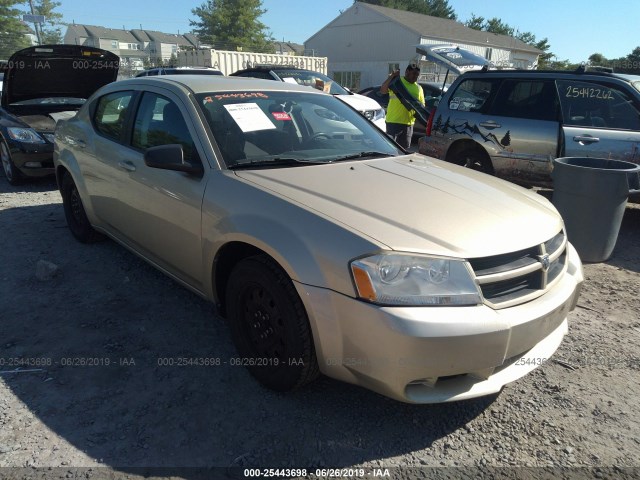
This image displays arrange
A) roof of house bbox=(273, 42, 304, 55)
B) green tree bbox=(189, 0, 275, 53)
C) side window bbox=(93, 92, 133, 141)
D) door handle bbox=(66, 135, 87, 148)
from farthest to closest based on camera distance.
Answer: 1. roof of house bbox=(273, 42, 304, 55)
2. green tree bbox=(189, 0, 275, 53)
3. door handle bbox=(66, 135, 87, 148)
4. side window bbox=(93, 92, 133, 141)

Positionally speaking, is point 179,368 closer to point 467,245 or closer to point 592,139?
point 467,245

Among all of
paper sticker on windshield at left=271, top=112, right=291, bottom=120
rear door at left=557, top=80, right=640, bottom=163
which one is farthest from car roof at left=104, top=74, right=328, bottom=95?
rear door at left=557, top=80, right=640, bottom=163

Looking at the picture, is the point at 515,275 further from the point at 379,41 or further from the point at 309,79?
the point at 379,41

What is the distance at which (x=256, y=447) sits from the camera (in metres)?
2.29

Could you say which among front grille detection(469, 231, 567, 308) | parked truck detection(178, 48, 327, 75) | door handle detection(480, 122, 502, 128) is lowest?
front grille detection(469, 231, 567, 308)

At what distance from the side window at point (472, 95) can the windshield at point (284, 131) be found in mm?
3220

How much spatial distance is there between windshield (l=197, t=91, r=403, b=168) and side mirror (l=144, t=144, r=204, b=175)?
25 cm

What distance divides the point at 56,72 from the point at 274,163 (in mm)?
5852

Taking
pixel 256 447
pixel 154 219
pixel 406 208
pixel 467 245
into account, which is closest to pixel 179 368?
pixel 256 447

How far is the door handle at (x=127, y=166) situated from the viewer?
11.3 ft

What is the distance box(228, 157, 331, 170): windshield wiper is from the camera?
9.25 ft

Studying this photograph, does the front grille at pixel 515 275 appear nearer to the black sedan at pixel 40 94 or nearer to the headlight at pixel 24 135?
the black sedan at pixel 40 94

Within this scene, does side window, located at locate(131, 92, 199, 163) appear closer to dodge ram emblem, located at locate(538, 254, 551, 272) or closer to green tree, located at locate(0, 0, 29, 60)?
dodge ram emblem, located at locate(538, 254, 551, 272)

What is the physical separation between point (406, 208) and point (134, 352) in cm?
200
